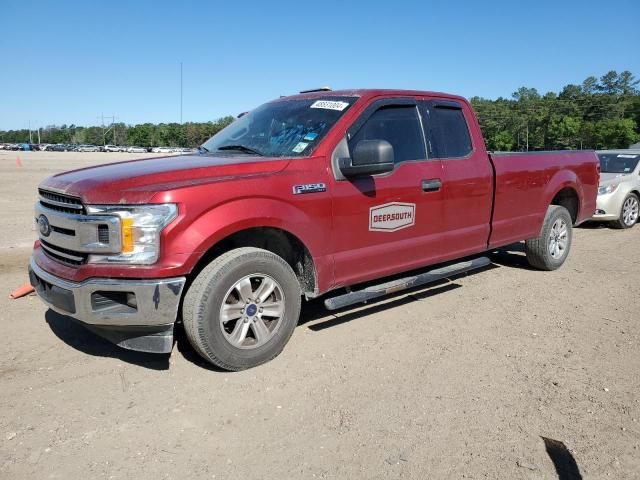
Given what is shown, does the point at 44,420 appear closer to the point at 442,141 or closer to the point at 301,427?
the point at 301,427

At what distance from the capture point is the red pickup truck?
3.23 metres

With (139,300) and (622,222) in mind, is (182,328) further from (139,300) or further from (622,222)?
(622,222)

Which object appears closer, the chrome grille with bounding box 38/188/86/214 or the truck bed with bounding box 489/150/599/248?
the chrome grille with bounding box 38/188/86/214

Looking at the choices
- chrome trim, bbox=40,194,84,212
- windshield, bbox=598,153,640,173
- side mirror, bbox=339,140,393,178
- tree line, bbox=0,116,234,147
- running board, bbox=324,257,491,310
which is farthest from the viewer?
tree line, bbox=0,116,234,147

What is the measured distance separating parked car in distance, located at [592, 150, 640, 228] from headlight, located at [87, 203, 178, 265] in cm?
952

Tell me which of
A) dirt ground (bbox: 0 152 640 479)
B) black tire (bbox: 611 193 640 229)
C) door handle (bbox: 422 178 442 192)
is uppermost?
door handle (bbox: 422 178 442 192)

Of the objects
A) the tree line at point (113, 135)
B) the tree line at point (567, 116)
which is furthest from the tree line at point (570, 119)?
the tree line at point (113, 135)

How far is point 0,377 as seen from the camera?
355cm

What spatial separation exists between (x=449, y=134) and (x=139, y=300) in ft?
11.0

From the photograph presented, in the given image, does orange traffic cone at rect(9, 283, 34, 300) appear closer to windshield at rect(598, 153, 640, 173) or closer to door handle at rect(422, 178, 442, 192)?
door handle at rect(422, 178, 442, 192)

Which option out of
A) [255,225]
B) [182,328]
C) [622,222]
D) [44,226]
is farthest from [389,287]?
[622,222]

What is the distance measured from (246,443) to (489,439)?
1.34 metres

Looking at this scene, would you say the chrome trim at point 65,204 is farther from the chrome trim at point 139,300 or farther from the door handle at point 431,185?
the door handle at point 431,185

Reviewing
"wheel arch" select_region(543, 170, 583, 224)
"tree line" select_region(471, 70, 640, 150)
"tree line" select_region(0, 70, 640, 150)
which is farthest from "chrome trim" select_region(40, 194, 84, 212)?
"tree line" select_region(471, 70, 640, 150)
